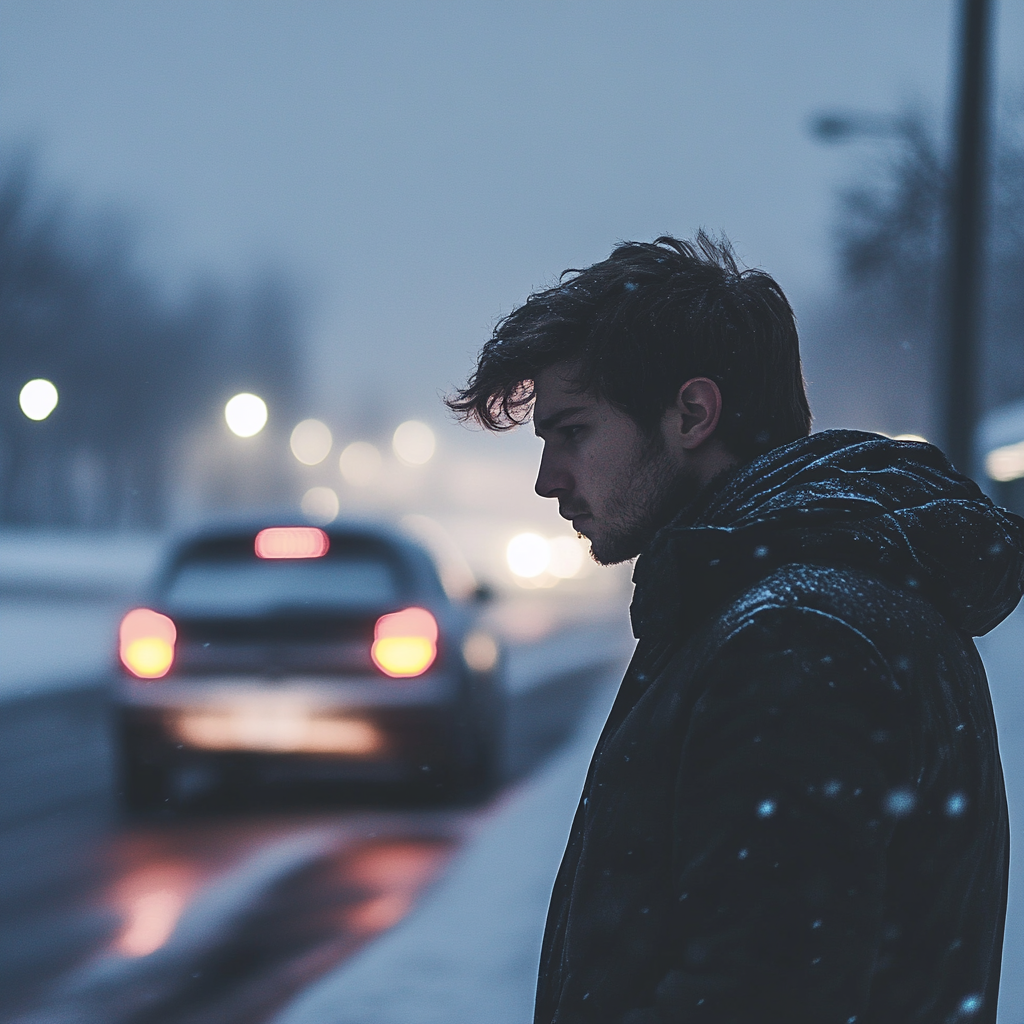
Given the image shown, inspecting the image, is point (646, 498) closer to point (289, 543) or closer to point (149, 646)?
point (289, 543)

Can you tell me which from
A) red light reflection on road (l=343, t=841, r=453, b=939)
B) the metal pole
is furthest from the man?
the metal pole

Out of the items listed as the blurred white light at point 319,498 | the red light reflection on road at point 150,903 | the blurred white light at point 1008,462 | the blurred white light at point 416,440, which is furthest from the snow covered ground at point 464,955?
the blurred white light at point 319,498

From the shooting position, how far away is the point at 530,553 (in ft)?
159

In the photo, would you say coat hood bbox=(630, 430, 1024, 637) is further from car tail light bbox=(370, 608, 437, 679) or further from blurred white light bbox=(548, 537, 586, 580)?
blurred white light bbox=(548, 537, 586, 580)

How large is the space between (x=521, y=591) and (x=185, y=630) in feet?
146

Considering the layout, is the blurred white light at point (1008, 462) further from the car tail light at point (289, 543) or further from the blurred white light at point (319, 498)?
the blurred white light at point (319, 498)

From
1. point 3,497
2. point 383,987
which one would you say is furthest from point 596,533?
point 3,497

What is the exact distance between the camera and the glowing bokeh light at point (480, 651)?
873 cm

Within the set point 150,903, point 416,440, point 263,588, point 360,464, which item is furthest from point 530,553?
point 150,903

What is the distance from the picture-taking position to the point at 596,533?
1750mm

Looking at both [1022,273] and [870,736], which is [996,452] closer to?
[1022,273]

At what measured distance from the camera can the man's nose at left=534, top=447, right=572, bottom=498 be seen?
5.82 feet

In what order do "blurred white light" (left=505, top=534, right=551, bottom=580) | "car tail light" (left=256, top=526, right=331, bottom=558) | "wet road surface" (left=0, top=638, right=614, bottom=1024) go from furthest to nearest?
"blurred white light" (left=505, top=534, right=551, bottom=580), "car tail light" (left=256, top=526, right=331, bottom=558), "wet road surface" (left=0, top=638, right=614, bottom=1024)

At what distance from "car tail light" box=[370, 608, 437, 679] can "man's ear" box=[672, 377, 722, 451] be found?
21.5ft
